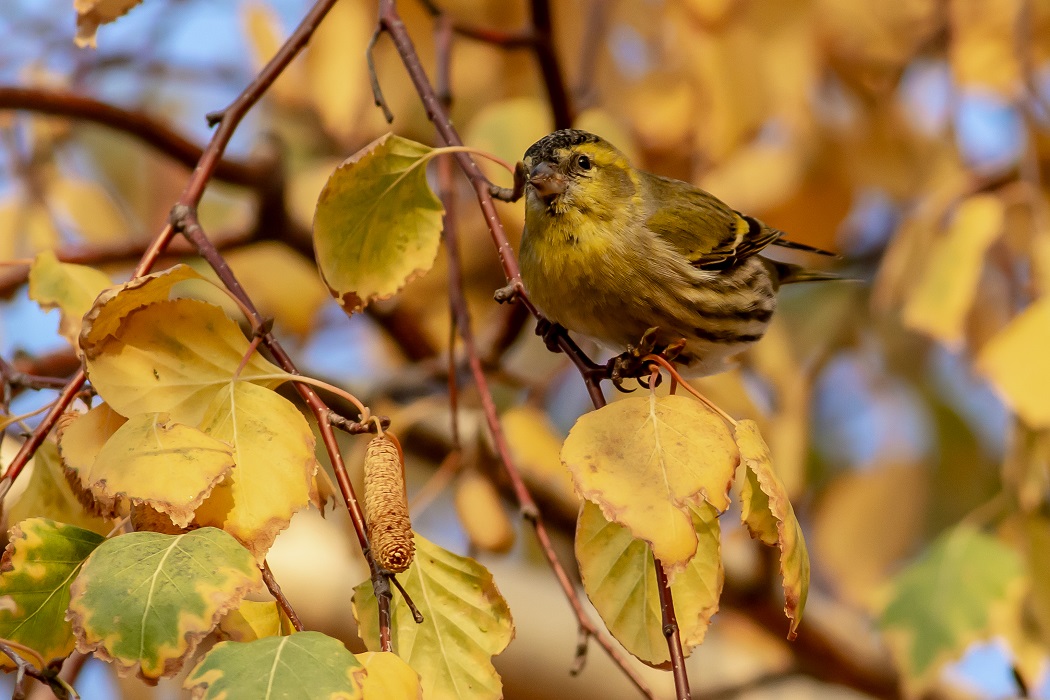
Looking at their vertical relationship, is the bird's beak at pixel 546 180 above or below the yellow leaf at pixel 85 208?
above

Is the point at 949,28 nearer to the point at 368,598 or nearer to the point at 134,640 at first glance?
the point at 368,598

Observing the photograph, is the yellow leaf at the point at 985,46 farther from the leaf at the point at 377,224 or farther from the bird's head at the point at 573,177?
the leaf at the point at 377,224

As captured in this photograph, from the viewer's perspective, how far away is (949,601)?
151 cm

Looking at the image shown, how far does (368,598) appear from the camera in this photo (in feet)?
2.58

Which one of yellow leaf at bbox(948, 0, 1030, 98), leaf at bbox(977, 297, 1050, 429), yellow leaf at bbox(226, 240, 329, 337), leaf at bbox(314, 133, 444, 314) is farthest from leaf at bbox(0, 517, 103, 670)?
yellow leaf at bbox(948, 0, 1030, 98)

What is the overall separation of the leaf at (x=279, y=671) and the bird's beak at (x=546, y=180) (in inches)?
31.1

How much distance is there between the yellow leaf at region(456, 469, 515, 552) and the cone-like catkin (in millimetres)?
648

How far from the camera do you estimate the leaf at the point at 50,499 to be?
920 mm

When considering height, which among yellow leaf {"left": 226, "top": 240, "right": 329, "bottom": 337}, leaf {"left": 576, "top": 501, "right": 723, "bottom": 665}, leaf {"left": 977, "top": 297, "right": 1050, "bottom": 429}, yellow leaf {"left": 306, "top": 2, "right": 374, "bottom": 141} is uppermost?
yellow leaf {"left": 306, "top": 2, "right": 374, "bottom": 141}

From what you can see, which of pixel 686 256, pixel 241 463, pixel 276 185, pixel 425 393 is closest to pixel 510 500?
pixel 425 393

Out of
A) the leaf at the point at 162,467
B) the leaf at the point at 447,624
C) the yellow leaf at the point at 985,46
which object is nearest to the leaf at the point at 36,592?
the leaf at the point at 162,467

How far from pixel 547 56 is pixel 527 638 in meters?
1.09

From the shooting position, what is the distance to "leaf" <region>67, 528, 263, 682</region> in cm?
66

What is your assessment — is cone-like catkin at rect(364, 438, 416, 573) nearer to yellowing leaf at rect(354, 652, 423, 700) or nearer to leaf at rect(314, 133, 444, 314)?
yellowing leaf at rect(354, 652, 423, 700)
